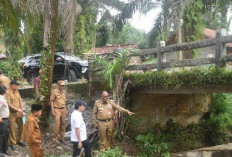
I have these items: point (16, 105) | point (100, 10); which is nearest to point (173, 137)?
point (16, 105)

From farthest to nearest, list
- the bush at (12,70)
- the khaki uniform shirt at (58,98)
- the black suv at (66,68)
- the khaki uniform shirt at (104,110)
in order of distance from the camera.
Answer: the bush at (12,70) → the black suv at (66,68) → the khaki uniform shirt at (58,98) → the khaki uniform shirt at (104,110)

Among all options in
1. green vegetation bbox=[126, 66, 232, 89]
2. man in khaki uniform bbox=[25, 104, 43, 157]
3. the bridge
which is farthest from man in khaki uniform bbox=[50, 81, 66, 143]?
the bridge

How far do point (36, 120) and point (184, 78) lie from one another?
160 inches

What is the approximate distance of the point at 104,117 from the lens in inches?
297

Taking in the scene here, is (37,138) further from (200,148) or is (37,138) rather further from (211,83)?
(200,148)

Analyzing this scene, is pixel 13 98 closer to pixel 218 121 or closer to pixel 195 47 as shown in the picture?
pixel 195 47

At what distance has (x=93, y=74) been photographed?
1070 cm

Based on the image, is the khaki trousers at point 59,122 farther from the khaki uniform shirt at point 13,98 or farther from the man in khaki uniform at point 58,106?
the khaki uniform shirt at point 13,98

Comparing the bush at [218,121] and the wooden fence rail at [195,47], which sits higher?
the wooden fence rail at [195,47]

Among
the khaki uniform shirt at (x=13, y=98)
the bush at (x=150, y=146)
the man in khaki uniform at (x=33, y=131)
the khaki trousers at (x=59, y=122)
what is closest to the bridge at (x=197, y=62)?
the bush at (x=150, y=146)

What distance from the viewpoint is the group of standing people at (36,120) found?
5.39 m

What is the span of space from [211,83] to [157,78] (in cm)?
167

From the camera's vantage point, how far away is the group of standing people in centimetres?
539

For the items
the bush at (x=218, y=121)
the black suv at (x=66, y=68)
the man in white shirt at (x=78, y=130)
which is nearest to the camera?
the man in white shirt at (x=78, y=130)
